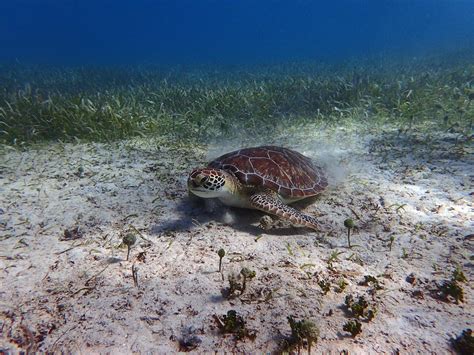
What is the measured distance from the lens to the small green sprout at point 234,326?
204 cm

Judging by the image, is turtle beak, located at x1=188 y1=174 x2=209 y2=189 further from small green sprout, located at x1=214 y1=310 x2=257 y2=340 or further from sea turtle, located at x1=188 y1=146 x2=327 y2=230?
small green sprout, located at x1=214 y1=310 x2=257 y2=340

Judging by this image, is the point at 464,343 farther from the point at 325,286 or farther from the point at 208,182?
the point at 208,182

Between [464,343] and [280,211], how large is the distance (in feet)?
6.74

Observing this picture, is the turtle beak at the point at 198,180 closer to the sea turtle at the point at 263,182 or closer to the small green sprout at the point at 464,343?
the sea turtle at the point at 263,182

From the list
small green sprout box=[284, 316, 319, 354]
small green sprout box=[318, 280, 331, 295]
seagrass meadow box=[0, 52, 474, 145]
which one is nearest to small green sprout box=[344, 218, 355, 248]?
small green sprout box=[318, 280, 331, 295]

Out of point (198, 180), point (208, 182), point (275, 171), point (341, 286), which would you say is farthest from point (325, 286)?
point (275, 171)

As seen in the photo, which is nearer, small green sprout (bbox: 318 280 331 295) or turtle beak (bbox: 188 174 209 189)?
small green sprout (bbox: 318 280 331 295)

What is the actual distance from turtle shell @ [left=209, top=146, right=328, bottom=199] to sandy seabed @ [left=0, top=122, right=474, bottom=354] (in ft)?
1.22

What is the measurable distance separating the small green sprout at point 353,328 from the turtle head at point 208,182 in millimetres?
2058

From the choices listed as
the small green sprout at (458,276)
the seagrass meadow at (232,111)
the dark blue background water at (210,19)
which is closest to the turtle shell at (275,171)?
the small green sprout at (458,276)

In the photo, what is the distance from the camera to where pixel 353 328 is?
2043 millimetres

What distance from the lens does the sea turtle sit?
3.50 metres

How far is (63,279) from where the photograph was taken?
266 cm

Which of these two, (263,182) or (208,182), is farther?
(263,182)
